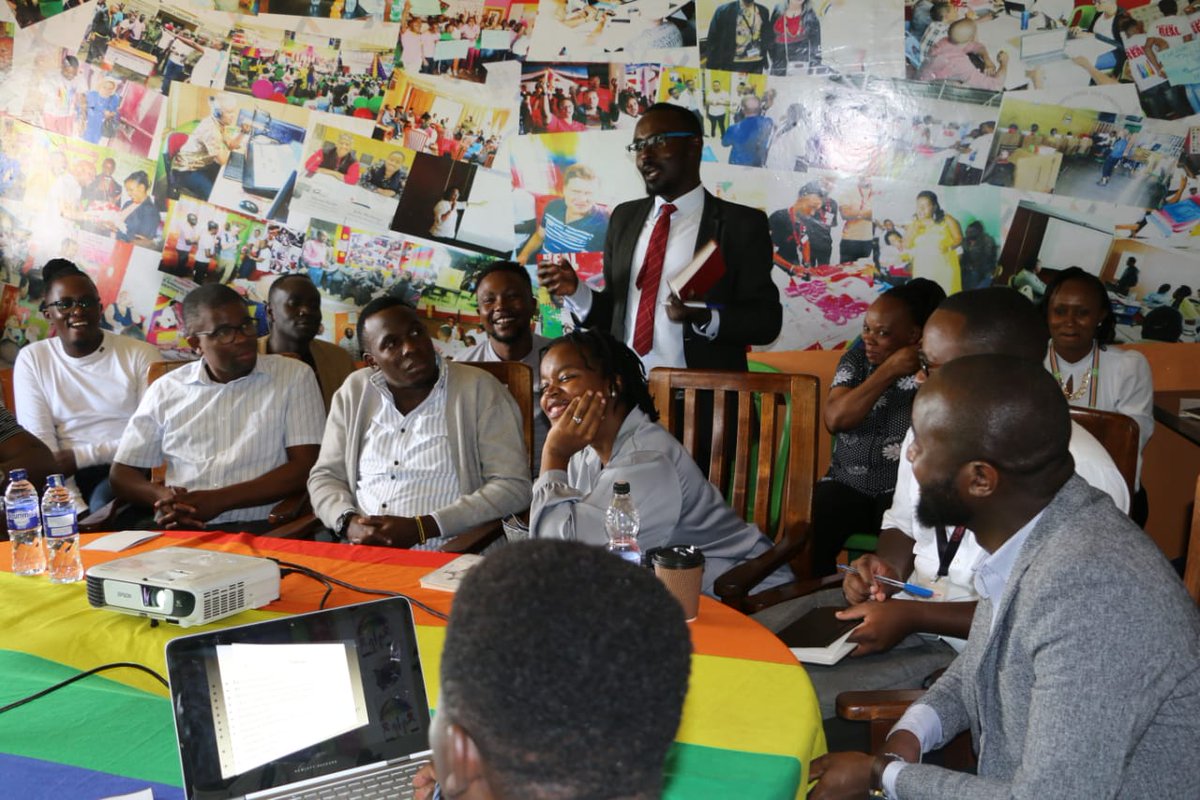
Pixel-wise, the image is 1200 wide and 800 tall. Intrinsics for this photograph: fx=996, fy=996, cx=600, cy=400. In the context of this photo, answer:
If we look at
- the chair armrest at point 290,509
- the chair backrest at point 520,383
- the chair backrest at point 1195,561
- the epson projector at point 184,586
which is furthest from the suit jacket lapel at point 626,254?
the chair backrest at point 1195,561

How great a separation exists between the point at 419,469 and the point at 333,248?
1992 mm

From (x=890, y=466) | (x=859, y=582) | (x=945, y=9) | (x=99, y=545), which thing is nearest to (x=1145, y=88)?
(x=945, y=9)

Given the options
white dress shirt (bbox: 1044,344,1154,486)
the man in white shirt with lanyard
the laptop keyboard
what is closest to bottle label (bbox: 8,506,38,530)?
the laptop keyboard

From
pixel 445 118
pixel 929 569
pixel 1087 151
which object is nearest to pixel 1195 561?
pixel 929 569

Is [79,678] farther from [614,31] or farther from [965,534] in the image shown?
[614,31]

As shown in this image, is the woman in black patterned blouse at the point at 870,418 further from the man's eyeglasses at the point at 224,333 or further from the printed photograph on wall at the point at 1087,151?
the man's eyeglasses at the point at 224,333

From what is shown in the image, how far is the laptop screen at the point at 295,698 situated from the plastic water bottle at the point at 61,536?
0.85m

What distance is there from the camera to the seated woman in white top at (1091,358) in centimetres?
347

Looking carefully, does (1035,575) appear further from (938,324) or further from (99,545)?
(99,545)

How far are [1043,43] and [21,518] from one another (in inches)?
147

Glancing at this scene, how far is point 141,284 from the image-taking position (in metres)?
4.81

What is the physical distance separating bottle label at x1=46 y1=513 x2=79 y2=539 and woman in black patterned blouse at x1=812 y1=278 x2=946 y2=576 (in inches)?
84.5

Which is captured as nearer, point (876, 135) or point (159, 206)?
point (876, 135)

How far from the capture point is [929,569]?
2.30 metres
